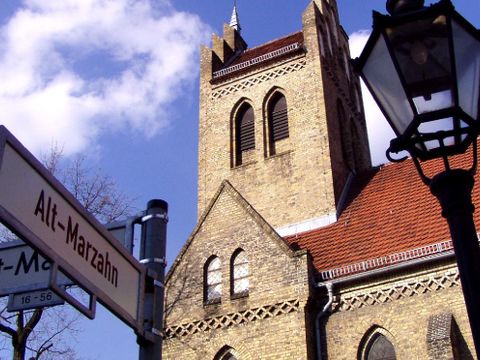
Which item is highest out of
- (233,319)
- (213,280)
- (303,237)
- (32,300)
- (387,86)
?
(303,237)

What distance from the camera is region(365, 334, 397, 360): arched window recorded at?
1436cm

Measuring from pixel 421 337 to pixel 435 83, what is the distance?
1166 centimetres

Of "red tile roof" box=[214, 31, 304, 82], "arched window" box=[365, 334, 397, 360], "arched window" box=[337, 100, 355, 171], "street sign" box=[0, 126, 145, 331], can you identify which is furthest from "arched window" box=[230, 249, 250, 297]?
"street sign" box=[0, 126, 145, 331]

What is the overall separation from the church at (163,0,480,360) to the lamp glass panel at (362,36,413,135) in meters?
10.5

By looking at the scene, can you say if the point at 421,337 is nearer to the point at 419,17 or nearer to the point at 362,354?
the point at 362,354

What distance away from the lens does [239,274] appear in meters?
16.9

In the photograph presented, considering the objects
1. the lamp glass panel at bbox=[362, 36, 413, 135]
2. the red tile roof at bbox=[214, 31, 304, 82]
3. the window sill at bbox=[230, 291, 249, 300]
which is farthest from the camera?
the red tile roof at bbox=[214, 31, 304, 82]

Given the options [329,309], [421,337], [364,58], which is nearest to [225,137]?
[329,309]

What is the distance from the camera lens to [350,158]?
22.8 meters

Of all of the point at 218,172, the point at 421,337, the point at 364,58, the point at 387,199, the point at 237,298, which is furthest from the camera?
the point at 218,172

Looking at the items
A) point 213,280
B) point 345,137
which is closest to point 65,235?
point 213,280

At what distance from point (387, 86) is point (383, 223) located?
14401 millimetres

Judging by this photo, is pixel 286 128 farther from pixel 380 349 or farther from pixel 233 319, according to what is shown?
pixel 380 349

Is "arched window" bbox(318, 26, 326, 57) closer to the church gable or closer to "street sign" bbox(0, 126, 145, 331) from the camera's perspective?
the church gable
